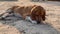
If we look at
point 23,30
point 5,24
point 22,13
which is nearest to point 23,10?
point 22,13

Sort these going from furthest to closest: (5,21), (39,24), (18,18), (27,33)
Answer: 1. (18,18)
2. (5,21)
3. (39,24)
4. (27,33)

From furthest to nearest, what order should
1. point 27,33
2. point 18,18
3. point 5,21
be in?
point 18,18, point 5,21, point 27,33

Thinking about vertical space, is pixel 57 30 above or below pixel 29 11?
below

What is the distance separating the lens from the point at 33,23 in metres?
1.39

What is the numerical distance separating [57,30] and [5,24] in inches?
19.3

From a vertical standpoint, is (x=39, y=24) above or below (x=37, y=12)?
below

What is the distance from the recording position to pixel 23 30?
120 centimetres

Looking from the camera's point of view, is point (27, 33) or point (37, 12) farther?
point (37, 12)

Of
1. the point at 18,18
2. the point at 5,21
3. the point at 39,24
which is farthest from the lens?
the point at 18,18

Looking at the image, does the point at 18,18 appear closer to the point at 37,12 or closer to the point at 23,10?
the point at 23,10

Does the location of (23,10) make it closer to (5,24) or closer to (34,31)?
(5,24)

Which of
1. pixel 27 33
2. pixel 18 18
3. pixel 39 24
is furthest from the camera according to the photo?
pixel 18 18

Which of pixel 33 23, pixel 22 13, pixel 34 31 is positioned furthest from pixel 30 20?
pixel 34 31

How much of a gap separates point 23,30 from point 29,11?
1.16 ft
